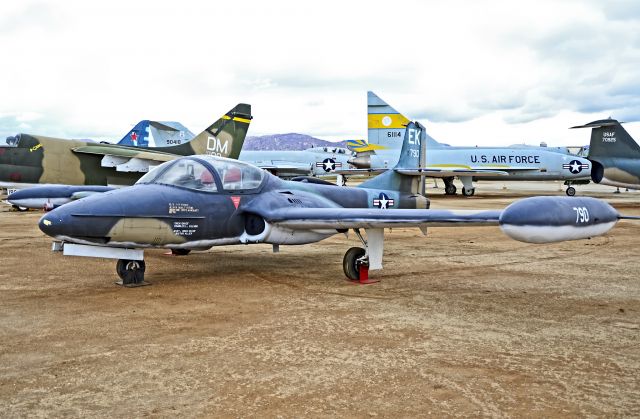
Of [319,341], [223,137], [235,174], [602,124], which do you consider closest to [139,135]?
[223,137]

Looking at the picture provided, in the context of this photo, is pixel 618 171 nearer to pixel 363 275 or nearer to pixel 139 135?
pixel 363 275

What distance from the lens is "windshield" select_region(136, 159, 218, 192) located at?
835 cm

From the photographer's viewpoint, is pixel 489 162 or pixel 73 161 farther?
pixel 489 162

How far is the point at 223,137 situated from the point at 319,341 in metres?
17.8

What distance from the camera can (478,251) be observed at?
12375 millimetres

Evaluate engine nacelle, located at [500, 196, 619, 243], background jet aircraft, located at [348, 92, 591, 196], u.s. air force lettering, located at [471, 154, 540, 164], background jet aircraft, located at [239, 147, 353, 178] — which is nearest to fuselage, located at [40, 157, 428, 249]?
engine nacelle, located at [500, 196, 619, 243]

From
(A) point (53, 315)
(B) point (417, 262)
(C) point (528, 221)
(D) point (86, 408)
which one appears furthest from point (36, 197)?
(C) point (528, 221)

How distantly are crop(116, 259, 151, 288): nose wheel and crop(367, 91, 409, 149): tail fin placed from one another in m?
32.0

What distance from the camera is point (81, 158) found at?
62.7 ft

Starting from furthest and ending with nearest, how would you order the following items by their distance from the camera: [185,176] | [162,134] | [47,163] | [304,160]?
[162,134] → [304,160] → [47,163] → [185,176]

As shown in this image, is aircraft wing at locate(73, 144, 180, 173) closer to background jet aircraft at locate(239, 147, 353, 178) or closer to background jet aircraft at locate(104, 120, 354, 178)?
background jet aircraft at locate(104, 120, 354, 178)

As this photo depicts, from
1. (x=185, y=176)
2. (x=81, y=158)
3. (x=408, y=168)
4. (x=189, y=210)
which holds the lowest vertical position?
(x=189, y=210)

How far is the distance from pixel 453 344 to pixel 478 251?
7.34 metres

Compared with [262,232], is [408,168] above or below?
above
